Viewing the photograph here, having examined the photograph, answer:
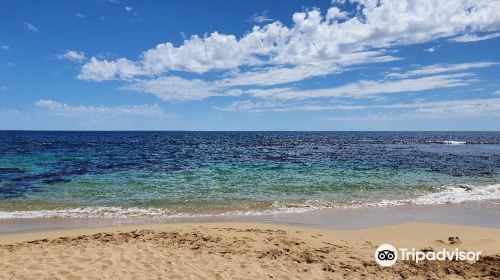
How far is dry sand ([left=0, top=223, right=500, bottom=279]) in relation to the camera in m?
7.18

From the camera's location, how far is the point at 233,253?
8.31 meters

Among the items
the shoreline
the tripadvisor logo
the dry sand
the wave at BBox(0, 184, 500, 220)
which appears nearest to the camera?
the dry sand

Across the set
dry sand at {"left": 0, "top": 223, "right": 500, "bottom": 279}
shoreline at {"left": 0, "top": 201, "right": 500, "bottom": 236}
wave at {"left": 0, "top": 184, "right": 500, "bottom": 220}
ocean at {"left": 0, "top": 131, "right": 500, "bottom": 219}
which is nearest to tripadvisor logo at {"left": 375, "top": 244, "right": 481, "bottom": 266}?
dry sand at {"left": 0, "top": 223, "right": 500, "bottom": 279}

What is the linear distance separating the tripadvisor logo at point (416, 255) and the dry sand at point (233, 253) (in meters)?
0.21

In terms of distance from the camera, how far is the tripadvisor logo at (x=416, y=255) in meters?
7.96

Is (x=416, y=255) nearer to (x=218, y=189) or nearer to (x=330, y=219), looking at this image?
(x=330, y=219)

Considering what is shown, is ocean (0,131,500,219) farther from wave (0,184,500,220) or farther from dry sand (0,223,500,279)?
dry sand (0,223,500,279)

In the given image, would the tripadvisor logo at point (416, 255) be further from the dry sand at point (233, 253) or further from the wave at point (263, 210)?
Answer: the wave at point (263, 210)

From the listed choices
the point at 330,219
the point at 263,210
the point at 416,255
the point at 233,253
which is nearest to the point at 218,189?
the point at 263,210

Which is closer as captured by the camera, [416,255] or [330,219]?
[416,255]

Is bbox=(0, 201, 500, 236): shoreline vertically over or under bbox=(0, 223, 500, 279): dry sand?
under

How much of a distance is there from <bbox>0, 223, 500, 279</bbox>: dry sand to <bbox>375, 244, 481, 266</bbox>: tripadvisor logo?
0.70 ft

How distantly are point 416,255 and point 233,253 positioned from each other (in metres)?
4.04

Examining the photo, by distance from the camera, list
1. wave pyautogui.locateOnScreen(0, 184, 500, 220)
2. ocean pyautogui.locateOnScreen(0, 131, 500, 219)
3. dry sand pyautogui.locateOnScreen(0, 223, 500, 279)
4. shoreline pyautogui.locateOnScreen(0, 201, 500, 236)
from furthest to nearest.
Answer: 1. ocean pyautogui.locateOnScreen(0, 131, 500, 219)
2. wave pyautogui.locateOnScreen(0, 184, 500, 220)
3. shoreline pyautogui.locateOnScreen(0, 201, 500, 236)
4. dry sand pyautogui.locateOnScreen(0, 223, 500, 279)
